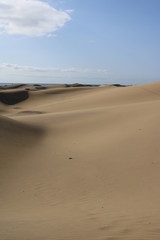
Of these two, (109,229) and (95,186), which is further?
(95,186)

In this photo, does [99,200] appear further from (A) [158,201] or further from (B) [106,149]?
(B) [106,149]

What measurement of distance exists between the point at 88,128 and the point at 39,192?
7.84 metres

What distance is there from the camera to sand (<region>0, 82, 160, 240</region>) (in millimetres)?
4781

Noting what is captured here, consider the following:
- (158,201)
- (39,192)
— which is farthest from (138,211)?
(39,192)

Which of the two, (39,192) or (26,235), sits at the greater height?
(26,235)

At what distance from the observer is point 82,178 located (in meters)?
8.09

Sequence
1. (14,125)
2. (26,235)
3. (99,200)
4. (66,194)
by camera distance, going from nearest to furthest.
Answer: (26,235)
(99,200)
(66,194)
(14,125)

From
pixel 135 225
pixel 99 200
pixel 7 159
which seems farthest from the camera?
pixel 7 159

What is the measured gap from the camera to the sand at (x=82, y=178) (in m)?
4.78

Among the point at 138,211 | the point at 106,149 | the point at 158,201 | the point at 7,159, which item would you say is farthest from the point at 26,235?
the point at 106,149

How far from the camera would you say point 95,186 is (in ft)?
24.4

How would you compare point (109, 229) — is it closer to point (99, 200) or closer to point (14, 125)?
point (99, 200)

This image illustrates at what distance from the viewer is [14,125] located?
1446cm

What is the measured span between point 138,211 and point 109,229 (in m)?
1.04
